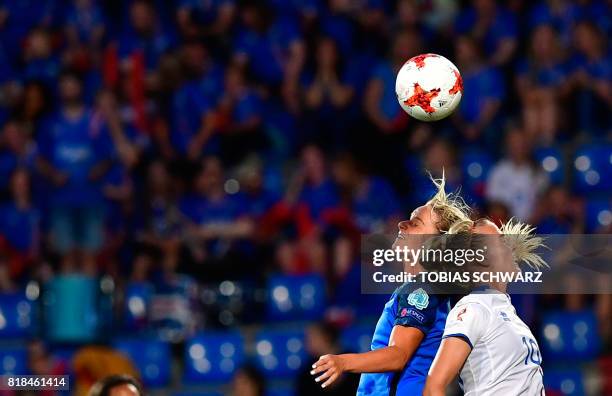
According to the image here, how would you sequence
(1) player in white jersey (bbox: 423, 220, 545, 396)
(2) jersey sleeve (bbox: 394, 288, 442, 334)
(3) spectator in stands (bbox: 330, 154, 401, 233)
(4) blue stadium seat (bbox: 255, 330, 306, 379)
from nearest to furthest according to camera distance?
(1) player in white jersey (bbox: 423, 220, 545, 396) < (2) jersey sleeve (bbox: 394, 288, 442, 334) < (4) blue stadium seat (bbox: 255, 330, 306, 379) < (3) spectator in stands (bbox: 330, 154, 401, 233)

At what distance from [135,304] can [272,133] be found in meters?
2.18

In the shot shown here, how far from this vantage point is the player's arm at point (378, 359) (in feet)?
14.4

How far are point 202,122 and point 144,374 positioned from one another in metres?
2.84

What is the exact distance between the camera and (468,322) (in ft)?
14.7

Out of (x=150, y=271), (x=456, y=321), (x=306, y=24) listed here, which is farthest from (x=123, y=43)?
(x=456, y=321)

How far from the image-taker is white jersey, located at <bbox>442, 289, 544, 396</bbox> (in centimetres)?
450

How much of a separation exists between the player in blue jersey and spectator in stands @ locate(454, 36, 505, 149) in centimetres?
568

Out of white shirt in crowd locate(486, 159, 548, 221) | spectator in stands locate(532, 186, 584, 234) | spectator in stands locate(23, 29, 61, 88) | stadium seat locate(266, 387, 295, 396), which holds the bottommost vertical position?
stadium seat locate(266, 387, 295, 396)

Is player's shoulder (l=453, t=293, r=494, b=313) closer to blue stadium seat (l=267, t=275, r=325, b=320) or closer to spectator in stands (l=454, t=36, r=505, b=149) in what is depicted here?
blue stadium seat (l=267, t=275, r=325, b=320)

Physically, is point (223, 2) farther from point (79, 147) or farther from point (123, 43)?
point (79, 147)

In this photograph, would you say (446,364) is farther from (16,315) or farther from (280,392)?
(16,315)

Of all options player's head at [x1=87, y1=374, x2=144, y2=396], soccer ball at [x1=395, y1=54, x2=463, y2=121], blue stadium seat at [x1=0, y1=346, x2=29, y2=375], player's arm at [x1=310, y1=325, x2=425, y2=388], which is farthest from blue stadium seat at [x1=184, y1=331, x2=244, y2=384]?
player's arm at [x1=310, y1=325, x2=425, y2=388]

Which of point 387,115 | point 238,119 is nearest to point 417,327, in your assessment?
point 387,115

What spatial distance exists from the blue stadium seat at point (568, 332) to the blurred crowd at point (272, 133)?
0.15 meters
